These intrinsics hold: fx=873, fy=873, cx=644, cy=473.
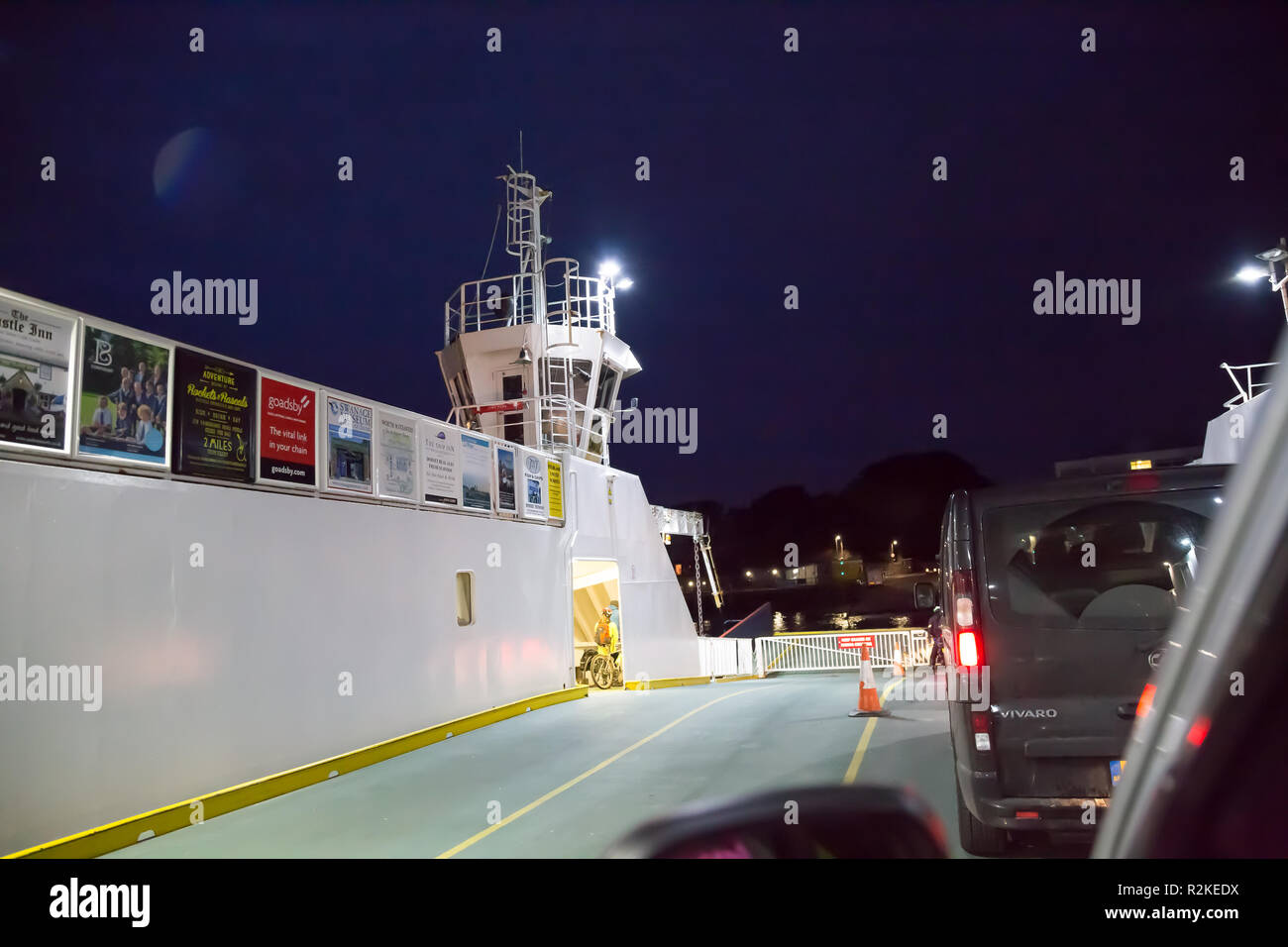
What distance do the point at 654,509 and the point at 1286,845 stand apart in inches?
893

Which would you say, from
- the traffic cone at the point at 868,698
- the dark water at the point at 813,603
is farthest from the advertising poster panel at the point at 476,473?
the dark water at the point at 813,603

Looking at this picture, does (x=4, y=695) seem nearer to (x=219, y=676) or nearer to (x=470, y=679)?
(x=219, y=676)

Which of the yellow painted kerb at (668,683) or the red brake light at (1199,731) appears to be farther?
the yellow painted kerb at (668,683)

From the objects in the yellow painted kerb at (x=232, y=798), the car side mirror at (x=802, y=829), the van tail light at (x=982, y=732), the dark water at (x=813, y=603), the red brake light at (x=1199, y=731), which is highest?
the red brake light at (x=1199, y=731)

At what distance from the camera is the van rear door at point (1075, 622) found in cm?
454

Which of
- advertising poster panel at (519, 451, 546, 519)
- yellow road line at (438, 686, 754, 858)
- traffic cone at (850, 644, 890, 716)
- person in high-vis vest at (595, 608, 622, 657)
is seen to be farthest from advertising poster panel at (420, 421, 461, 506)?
person in high-vis vest at (595, 608, 622, 657)

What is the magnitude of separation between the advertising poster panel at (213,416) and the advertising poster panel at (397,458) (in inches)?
91.2

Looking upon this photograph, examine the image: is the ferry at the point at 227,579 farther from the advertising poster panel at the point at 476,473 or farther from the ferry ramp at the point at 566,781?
the ferry ramp at the point at 566,781

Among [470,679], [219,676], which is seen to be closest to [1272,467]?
[219,676]

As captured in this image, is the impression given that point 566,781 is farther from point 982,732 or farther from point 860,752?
point 982,732

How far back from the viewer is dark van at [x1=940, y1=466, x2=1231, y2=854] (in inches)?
178

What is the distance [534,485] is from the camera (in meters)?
16.0

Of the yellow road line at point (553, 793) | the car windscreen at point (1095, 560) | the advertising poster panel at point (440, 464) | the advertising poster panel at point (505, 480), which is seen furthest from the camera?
the advertising poster panel at point (505, 480)

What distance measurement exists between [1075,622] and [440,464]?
989cm
